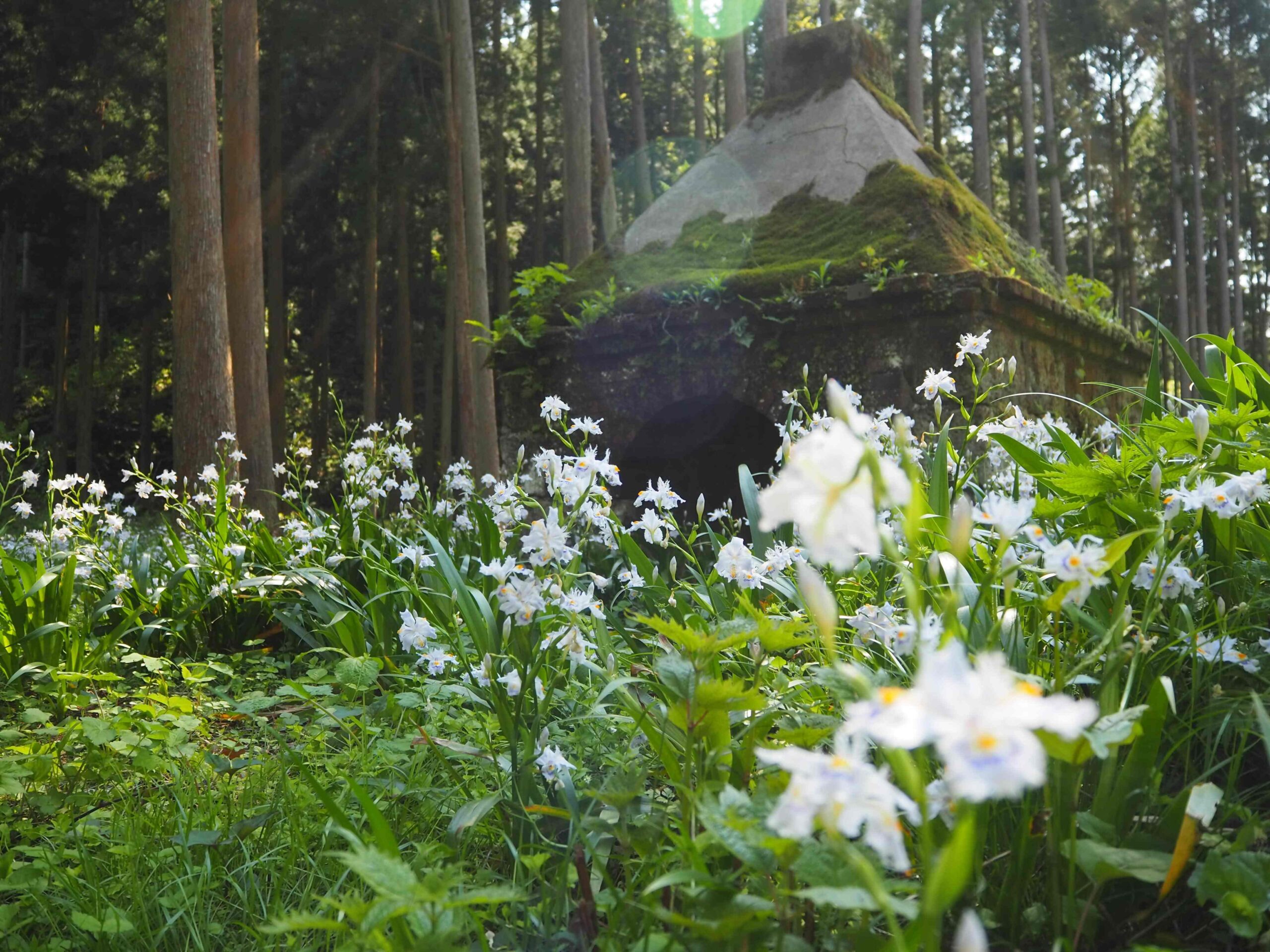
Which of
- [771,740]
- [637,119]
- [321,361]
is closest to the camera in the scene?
[771,740]

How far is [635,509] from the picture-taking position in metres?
6.20

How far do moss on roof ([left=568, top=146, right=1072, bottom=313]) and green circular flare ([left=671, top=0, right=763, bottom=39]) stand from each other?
28.5 feet

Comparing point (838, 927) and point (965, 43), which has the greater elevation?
point (965, 43)

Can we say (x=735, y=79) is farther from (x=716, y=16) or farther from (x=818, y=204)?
(x=818, y=204)

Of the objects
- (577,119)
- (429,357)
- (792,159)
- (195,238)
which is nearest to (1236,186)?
(577,119)

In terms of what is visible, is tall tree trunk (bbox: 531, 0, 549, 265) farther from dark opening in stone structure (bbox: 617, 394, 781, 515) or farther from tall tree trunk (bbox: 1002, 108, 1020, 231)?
dark opening in stone structure (bbox: 617, 394, 781, 515)

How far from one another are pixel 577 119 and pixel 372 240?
5202 mm

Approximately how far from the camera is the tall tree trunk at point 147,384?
60.8ft

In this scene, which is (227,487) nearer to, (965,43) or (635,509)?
(635,509)

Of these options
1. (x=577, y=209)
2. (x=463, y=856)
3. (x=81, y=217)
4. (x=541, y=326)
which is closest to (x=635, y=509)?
(x=541, y=326)

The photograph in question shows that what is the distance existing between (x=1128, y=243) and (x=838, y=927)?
25614mm

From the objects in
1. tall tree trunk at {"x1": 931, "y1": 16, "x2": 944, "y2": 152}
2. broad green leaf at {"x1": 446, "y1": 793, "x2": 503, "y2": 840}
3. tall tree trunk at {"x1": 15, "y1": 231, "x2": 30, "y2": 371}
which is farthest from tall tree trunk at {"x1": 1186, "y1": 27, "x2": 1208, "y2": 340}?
tall tree trunk at {"x1": 15, "y1": 231, "x2": 30, "y2": 371}

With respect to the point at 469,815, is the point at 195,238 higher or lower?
higher

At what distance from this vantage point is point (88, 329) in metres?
16.1
